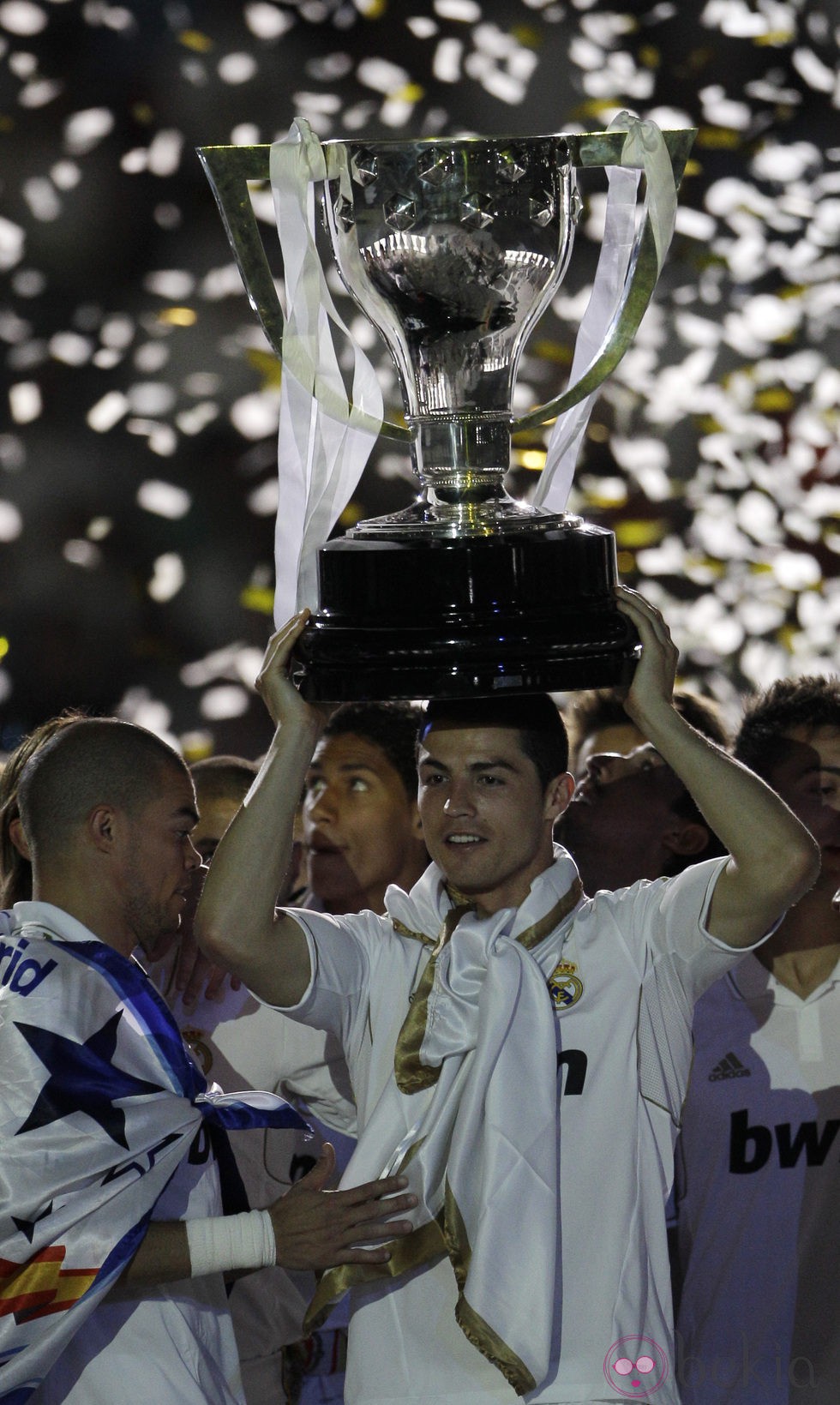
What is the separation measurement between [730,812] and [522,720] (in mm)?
299

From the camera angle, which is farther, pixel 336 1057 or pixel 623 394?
pixel 623 394

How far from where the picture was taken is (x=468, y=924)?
2234 millimetres

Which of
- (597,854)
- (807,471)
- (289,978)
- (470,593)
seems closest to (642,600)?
(470,593)

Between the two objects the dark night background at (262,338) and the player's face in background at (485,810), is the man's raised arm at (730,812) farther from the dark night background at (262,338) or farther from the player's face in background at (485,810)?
the dark night background at (262,338)

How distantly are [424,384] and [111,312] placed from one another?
11.3 feet

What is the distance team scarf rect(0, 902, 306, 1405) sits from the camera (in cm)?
209

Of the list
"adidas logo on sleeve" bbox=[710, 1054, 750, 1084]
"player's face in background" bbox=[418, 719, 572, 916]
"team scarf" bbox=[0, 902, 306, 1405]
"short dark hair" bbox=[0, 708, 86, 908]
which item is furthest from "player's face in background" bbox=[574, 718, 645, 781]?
"team scarf" bbox=[0, 902, 306, 1405]

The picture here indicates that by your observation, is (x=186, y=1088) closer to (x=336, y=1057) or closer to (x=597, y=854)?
(x=336, y=1057)

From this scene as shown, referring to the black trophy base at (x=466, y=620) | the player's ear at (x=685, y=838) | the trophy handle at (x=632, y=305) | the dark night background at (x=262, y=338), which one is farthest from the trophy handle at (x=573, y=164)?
the dark night background at (x=262, y=338)

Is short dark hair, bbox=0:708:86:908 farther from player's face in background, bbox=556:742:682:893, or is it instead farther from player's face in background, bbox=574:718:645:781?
player's face in background, bbox=574:718:645:781

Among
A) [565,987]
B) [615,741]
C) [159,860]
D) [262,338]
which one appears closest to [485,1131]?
[565,987]

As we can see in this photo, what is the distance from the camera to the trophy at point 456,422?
2.04 meters

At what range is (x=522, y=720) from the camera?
89.7 inches

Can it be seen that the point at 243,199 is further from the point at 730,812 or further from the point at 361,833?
the point at 361,833
